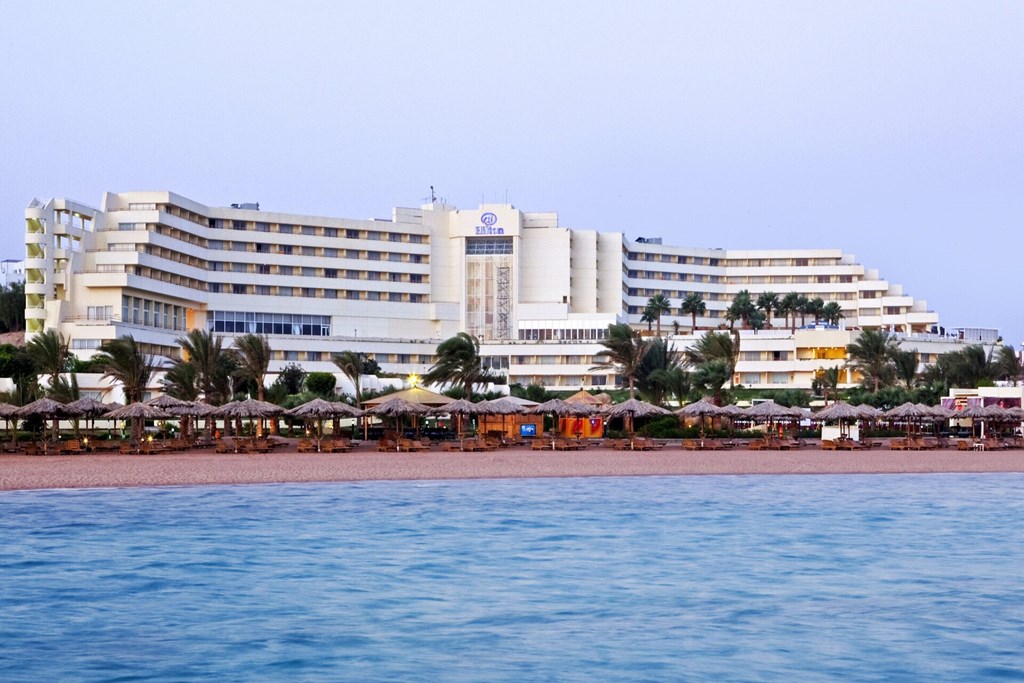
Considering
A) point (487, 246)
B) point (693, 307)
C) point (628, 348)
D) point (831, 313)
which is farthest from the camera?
point (693, 307)

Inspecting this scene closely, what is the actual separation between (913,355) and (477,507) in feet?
203

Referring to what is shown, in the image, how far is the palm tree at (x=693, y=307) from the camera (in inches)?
4788

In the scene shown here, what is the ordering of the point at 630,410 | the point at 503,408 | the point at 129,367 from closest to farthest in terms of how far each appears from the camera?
the point at 503,408 < the point at 630,410 < the point at 129,367

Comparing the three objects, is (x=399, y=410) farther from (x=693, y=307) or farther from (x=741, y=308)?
(x=693, y=307)

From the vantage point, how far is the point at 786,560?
20.6m

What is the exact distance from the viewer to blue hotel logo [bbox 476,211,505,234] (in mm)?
113625

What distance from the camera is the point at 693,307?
122 metres

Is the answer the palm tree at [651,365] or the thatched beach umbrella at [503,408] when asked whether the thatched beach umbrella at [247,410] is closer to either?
the thatched beach umbrella at [503,408]

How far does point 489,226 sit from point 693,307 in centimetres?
2183

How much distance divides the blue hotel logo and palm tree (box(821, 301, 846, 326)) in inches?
1218

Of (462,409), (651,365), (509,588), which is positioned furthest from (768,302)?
(509,588)

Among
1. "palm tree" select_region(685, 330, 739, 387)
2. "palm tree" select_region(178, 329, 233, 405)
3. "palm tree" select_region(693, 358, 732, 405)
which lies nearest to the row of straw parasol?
"palm tree" select_region(178, 329, 233, 405)

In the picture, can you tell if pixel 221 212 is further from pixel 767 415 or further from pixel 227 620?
pixel 227 620

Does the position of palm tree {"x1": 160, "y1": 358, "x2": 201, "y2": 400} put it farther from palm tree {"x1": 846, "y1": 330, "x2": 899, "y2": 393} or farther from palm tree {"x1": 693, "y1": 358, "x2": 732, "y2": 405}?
palm tree {"x1": 846, "y1": 330, "x2": 899, "y2": 393}
